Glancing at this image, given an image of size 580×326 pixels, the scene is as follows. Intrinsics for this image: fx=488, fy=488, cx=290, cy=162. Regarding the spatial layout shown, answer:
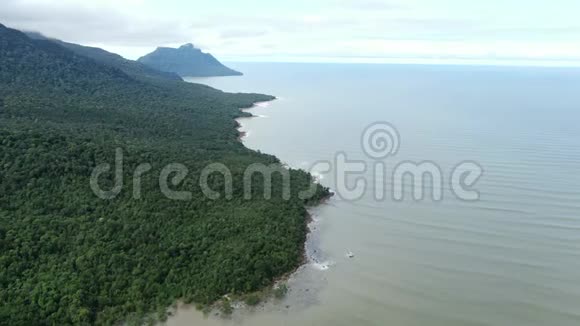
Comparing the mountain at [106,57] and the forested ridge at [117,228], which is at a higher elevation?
the mountain at [106,57]

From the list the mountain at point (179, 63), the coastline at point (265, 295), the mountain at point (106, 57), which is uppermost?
the mountain at point (179, 63)

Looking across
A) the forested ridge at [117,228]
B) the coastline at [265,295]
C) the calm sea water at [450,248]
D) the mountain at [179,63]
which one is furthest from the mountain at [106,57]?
the coastline at [265,295]

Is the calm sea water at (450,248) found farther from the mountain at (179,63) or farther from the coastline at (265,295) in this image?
the mountain at (179,63)
